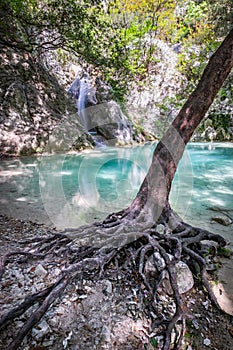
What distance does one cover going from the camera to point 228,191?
238 inches

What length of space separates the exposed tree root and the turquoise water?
1.19m

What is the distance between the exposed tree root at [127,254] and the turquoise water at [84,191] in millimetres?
1190

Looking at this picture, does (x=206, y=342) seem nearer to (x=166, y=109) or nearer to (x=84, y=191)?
(x=84, y=191)

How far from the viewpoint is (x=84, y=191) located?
5676 mm

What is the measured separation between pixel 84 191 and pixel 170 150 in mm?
3538

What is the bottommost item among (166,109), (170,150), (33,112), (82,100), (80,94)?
(170,150)

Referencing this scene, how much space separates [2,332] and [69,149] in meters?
11.1

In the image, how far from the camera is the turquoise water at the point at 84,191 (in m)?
4.01

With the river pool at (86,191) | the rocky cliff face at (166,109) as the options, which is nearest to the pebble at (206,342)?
the river pool at (86,191)

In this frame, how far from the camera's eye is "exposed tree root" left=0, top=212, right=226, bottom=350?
63.2 inches

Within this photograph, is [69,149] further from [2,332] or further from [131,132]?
[2,332]

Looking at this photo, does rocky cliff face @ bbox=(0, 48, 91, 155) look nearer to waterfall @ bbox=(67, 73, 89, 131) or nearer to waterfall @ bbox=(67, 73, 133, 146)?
waterfall @ bbox=(67, 73, 89, 131)

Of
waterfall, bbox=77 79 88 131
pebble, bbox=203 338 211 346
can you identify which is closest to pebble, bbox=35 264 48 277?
pebble, bbox=203 338 211 346

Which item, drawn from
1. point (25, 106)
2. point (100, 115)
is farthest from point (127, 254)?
point (100, 115)
